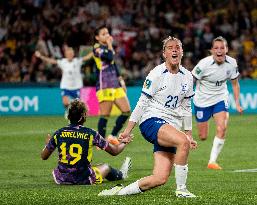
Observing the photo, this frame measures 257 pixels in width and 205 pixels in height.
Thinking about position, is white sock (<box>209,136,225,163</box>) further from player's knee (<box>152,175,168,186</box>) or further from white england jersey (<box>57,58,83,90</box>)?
white england jersey (<box>57,58,83,90</box>)

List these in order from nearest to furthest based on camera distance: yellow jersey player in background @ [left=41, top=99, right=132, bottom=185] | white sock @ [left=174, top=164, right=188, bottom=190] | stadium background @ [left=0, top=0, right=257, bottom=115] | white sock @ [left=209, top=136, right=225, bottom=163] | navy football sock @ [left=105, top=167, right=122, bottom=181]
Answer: white sock @ [left=174, top=164, right=188, bottom=190] → yellow jersey player in background @ [left=41, top=99, right=132, bottom=185] → navy football sock @ [left=105, top=167, right=122, bottom=181] → white sock @ [left=209, top=136, right=225, bottom=163] → stadium background @ [left=0, top=0, right=257, bottom=115]

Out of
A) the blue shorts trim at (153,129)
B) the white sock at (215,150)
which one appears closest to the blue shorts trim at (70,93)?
the white sock at (215,150)

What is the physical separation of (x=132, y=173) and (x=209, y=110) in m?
2.48

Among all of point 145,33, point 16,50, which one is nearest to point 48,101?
point 16,50

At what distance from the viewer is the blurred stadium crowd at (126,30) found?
103 feet

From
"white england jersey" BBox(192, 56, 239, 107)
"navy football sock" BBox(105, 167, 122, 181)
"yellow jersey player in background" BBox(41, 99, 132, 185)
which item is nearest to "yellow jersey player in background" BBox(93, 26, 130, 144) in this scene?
"white england jersey" BBox(192, 56, 239, 107)

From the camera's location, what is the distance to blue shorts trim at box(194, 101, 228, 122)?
1636 centimetres

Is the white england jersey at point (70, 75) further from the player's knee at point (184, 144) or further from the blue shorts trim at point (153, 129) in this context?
the player's knee at point (184, 144)

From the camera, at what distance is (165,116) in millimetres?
11250

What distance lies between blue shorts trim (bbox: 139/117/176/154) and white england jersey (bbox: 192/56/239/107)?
5363 mm

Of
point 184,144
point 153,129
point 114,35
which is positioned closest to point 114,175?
point 153,129

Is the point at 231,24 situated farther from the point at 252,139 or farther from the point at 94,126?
the point at 252,139

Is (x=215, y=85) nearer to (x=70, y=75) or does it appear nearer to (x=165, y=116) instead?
(x=165, y=116)

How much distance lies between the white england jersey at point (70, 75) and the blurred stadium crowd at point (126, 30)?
2716mm
